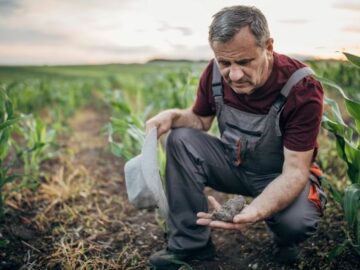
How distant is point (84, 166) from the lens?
399 centimetres

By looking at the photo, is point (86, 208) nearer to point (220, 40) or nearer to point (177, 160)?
point (177, 160)

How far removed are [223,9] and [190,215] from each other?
1064mm

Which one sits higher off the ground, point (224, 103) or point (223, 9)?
point (223, 9)

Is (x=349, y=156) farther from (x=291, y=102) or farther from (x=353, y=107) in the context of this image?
(x=291, y=102)

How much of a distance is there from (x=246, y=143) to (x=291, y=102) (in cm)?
33

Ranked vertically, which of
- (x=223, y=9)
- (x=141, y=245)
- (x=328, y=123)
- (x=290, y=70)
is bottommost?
(x=141, y=245)

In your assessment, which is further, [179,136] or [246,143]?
[179,136]

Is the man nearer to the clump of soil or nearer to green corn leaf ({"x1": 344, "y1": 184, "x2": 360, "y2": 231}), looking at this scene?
the clump of soil

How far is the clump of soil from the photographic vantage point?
194 cm

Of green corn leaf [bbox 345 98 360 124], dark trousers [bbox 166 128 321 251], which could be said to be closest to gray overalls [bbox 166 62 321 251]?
dark trousers [bbox 166 128 321 251]

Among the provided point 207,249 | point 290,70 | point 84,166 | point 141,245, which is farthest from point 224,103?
point 84,166

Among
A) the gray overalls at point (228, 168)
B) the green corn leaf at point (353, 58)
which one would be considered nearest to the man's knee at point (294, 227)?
the gray overalls at point (228, 168)

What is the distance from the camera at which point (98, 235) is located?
2.68 meters

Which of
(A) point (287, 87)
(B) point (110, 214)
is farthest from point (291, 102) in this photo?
(B) point (110, 214)
